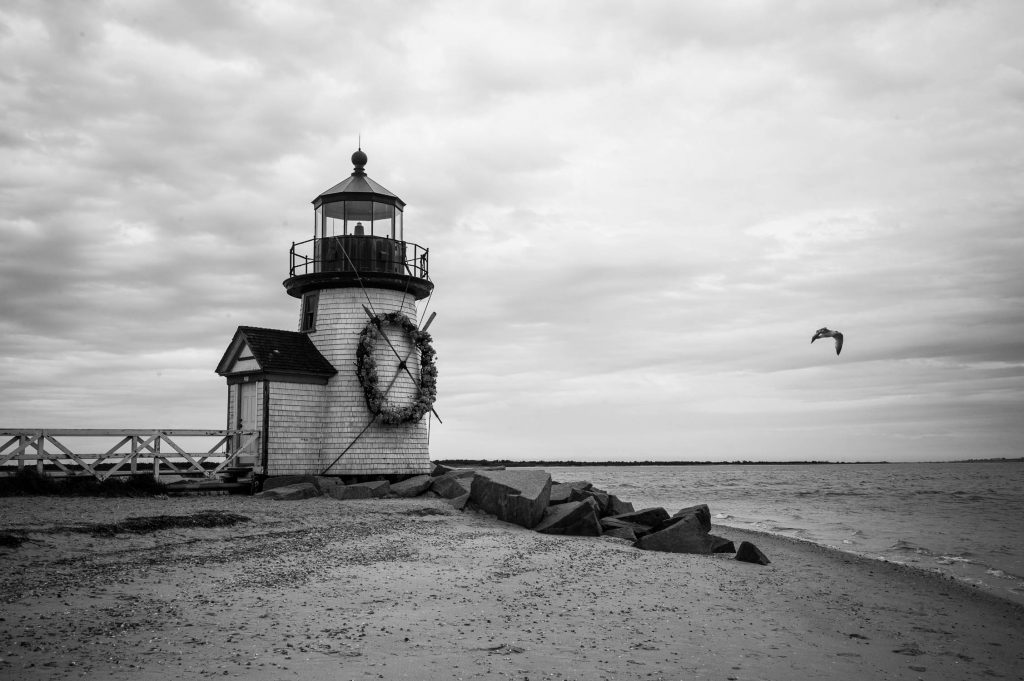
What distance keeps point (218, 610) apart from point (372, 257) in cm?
1449

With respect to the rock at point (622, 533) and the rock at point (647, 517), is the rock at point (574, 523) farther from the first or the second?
the rock at point (647, 517)

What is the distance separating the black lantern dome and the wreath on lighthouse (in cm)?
104

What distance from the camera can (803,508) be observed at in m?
34.7

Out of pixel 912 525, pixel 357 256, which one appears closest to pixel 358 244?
pixel 357 256

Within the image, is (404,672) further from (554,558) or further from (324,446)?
(324,446)

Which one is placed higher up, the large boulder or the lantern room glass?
the lantern room glass

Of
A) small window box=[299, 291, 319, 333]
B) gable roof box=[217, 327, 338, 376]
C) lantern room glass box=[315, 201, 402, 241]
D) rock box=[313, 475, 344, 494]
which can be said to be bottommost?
rock box=[313, 475, 344, 494]

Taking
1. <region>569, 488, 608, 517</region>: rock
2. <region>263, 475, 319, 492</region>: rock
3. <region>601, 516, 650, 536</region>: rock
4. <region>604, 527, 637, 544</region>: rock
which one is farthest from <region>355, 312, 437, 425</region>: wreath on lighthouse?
<region>604, 527, 637, 544</region>: rock

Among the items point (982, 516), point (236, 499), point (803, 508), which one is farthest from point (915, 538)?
point (236, 499)

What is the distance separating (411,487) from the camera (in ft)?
68.4

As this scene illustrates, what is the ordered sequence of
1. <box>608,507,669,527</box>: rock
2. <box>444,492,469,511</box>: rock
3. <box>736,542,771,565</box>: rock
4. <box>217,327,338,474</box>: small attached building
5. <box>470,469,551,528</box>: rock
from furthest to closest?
<box>217,327,338,474</box>: small attached building → <box>444,492,469,511</box>: rock → <box>608,507,669,527</box>: rock → <box>470,469,551,528</box>: rock → <box>736,542,771,565</box>: rock

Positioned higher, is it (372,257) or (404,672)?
(372,257)

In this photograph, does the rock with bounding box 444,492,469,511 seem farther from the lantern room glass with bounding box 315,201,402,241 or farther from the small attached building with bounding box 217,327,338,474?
the lantern room glass with bounding box 315,201,402,241

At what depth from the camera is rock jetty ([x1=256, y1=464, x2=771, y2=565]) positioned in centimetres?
1554
